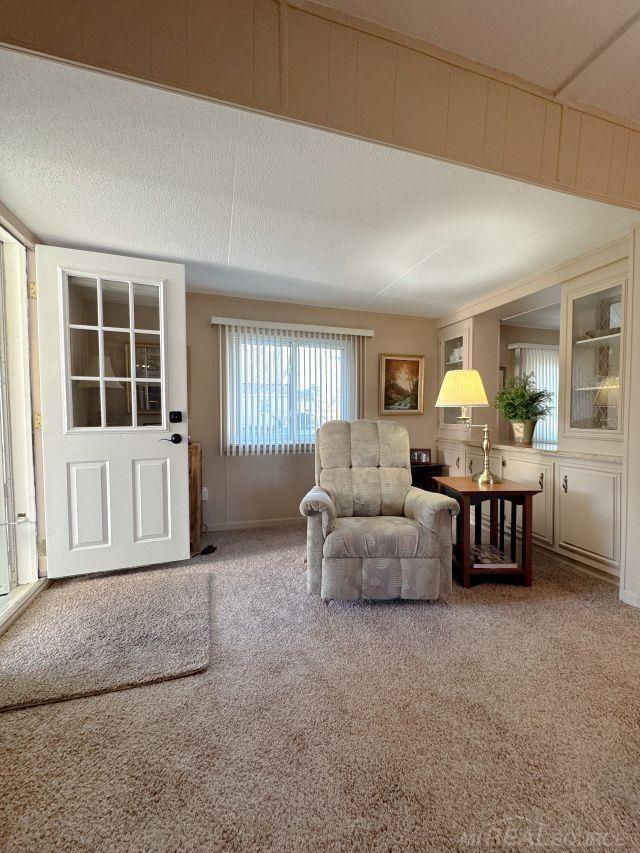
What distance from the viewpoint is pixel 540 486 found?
2865 millimetres

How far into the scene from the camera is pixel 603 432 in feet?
8.00

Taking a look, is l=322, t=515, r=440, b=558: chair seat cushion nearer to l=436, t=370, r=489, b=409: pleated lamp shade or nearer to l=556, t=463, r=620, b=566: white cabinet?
l=436, t=370, r=489, b=409: pleated lamp shade

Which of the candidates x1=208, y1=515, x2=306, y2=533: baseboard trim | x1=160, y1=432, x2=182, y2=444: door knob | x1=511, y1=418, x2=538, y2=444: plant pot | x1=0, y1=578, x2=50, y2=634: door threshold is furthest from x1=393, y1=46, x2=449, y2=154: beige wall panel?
x1=208, y1=515, x2=306, y2=533: baseboard trim

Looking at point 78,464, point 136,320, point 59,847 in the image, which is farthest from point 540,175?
point 78,464

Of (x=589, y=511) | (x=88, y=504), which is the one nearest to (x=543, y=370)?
(x=589, y=511)

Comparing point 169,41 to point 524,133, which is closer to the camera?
point 169,41

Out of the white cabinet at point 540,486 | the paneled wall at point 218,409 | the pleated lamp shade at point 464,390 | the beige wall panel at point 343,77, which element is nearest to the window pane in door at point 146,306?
the paneled wall at point 218,409

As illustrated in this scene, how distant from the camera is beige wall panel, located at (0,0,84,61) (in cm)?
100

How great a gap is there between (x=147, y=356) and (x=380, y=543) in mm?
2076

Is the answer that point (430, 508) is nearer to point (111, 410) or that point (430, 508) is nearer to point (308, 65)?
point (308, 65)

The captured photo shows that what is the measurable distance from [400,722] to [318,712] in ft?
1.00

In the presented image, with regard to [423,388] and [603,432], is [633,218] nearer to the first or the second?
[603,432]

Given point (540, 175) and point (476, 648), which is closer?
point (540, 175)

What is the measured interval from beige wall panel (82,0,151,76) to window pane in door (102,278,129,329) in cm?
161
